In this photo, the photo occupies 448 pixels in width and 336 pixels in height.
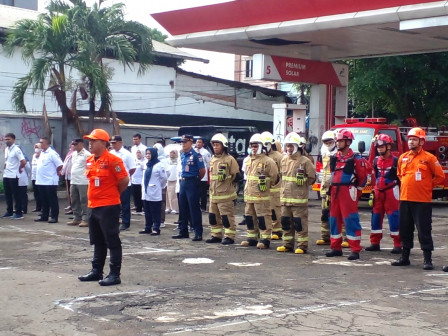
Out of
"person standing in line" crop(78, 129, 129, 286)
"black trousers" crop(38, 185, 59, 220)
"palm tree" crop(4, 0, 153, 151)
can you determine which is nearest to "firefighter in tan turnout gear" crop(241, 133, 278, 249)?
"person standing in line" crop(78, 129, 129, 286)

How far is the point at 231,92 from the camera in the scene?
40.8 meters

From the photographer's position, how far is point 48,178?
17.7 metres

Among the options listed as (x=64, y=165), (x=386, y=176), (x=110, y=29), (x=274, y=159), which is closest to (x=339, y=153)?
(x=386, y=176)

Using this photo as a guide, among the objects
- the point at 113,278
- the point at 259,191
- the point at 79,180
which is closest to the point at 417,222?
the point at 259,191

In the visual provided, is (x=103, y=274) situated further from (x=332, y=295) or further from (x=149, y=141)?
(x=149, y=141)

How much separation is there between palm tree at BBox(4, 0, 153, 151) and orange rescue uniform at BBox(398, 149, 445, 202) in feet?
49.8

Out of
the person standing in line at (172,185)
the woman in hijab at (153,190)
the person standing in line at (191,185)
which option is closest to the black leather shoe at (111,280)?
the person standing in line at (191,185)

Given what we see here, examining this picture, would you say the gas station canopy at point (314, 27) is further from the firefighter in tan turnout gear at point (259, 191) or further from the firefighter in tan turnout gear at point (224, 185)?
the firefighter in tan turnout gear at point (224, 185)

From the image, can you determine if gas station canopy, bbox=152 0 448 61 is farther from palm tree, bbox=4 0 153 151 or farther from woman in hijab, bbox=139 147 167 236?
woman in hijab, bbox=139 147 167 236

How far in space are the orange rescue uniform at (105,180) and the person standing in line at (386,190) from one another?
16.4 feet

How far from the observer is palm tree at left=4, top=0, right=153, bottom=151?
24.9 m

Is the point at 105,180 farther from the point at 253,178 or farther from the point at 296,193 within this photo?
the point at 253,178

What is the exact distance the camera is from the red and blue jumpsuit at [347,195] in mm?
12398

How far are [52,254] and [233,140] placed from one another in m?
12.6
